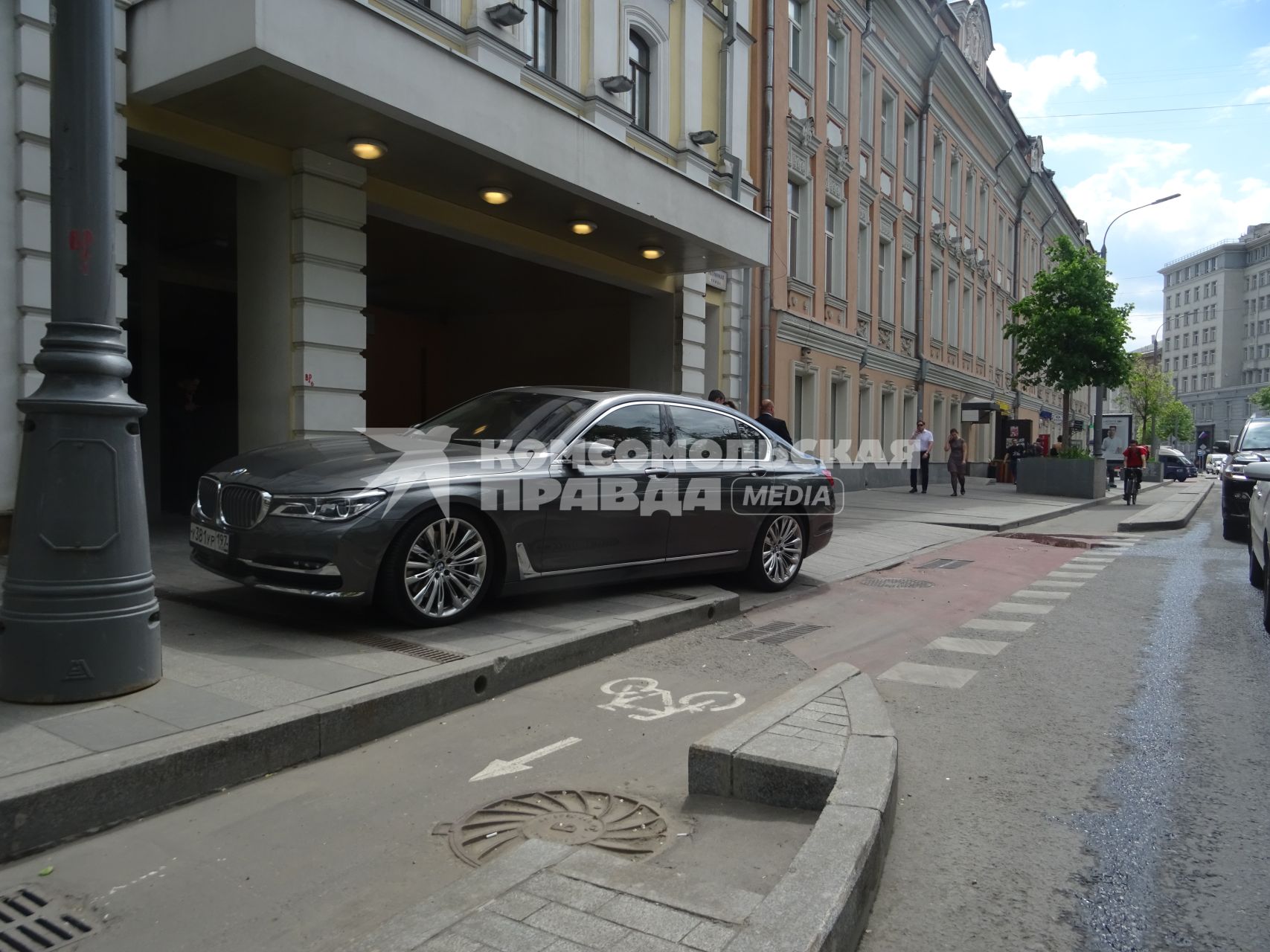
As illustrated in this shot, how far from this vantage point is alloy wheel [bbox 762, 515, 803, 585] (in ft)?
27.7

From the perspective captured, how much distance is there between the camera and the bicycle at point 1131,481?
25297mm

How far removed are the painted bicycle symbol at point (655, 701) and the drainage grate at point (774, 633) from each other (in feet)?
4.71

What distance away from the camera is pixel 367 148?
32.0 ft

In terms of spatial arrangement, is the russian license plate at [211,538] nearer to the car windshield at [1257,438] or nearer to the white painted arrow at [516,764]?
the white painted arrow at [516,764]

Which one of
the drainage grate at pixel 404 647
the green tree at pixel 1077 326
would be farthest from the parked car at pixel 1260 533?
the green tree at pixel 1077 326

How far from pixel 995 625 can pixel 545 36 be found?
10.2 m

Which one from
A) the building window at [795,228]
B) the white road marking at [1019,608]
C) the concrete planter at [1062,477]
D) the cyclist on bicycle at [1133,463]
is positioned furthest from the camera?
the concrete planter at [1062,477]

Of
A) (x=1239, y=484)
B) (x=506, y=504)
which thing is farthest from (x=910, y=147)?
(x=506, y=504)

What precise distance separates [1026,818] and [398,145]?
28.4 ft

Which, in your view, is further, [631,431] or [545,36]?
[545,36]

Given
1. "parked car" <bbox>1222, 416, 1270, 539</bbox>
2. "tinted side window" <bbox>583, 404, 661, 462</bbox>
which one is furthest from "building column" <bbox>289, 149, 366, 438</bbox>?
"parked car" <bbox>1222, 416, 1270, 539</bbox>

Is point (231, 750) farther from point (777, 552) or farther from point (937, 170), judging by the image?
point (937, 170)

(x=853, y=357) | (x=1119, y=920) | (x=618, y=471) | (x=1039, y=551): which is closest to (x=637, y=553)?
(x=618, y=471)

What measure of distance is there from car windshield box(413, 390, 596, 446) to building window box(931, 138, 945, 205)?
2765 centimetres
